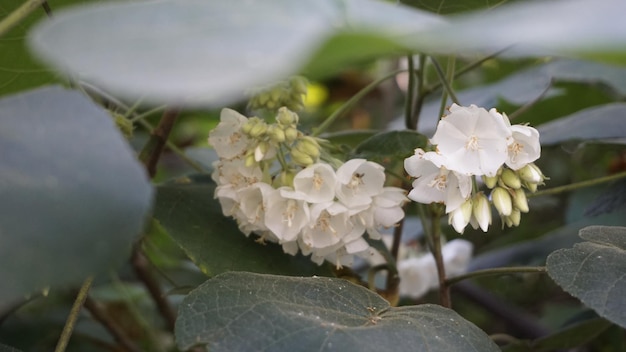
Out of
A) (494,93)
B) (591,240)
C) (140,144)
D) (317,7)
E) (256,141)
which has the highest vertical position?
(317,7)

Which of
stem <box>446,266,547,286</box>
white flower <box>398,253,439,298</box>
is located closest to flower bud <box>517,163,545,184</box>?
stem <box>446,266,547,286</box>

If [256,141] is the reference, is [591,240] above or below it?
below

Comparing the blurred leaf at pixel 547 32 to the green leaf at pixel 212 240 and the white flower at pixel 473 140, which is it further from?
the green leaf at pixel 212 240

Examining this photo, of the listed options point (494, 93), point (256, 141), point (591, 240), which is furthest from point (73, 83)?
point (494, 93)

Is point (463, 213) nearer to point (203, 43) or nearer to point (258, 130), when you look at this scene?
point (258, 130)

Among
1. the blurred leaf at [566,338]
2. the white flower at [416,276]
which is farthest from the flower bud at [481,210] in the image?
the white flower at [416,276]

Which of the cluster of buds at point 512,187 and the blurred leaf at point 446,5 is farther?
the blurred leaf at point 446,5

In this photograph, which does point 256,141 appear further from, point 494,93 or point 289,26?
point 494,93
